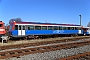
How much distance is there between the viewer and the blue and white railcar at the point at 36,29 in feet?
84.8

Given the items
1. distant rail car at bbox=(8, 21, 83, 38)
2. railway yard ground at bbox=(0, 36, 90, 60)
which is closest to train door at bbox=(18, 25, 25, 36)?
distant rail car at bbox=(8, 21, 83, 38)

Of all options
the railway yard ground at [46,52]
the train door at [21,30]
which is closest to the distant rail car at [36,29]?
the train door at [21,30]

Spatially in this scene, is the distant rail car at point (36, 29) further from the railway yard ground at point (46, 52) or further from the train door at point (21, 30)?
the railway yard ground at point (46, 52)

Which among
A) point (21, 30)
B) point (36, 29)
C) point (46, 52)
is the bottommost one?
point (46, 52)

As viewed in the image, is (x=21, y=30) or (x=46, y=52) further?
(x=21, y=30)

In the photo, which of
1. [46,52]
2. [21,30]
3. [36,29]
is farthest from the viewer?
[36,29]

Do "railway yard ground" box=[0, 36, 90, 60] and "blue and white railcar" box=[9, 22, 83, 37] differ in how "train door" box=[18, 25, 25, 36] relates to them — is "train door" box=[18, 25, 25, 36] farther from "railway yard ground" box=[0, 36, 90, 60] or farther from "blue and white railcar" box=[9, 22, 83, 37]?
"railway yard ground" box=[0, 36, 90, 60]

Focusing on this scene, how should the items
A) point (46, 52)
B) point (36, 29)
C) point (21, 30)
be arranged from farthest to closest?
point (36, 29)
point (21, 30)
point (46, 52)

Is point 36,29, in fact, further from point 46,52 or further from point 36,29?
point 46,52

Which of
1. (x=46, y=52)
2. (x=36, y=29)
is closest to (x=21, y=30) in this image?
(x=36, y=29)

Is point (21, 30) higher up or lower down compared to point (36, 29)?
lower down

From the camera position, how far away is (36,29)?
28172mm

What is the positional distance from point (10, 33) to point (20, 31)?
155cm

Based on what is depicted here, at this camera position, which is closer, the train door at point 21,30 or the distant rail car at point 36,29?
the distant rail car at point 36,29
